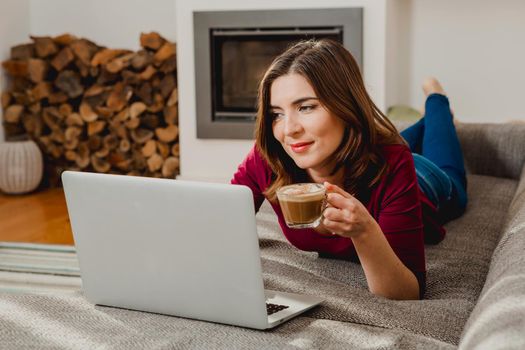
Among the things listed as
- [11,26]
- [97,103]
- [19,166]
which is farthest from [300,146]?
[11,26]

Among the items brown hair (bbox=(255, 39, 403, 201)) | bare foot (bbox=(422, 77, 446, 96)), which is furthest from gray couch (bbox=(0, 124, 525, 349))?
bare foot (bbox=(422, 77, 446, 96))

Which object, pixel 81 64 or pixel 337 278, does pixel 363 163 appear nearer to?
pixel 337 278

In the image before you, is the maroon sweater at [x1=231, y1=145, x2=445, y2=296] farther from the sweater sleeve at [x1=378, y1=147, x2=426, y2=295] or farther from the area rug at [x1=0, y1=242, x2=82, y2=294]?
the area rug at [x1=0, y1=242, x2=82, y2=294]

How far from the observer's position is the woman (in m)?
1.58

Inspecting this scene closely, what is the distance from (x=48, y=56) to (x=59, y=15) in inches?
16.9

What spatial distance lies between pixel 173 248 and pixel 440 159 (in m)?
1.51

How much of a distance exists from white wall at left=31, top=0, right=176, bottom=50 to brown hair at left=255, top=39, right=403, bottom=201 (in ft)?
11.2

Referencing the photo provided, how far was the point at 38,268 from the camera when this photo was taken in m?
3.27

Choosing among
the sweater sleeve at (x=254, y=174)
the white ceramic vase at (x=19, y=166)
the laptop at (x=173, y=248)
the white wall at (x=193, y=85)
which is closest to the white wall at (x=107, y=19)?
the white wall at (x=193, y=85)

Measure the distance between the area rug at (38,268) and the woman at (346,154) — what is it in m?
1.37

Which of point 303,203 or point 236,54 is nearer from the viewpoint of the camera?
point 303,203

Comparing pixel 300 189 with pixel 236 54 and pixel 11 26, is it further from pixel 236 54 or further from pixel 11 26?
pixel 11 26

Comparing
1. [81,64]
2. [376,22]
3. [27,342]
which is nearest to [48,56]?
[81,64]

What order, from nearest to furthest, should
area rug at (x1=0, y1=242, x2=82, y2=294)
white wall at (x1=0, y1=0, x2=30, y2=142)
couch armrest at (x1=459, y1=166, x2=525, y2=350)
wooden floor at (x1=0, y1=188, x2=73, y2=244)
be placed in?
couch armrest at (x1=459, y1=166, x2=525, y2=350) → area rug at (x1=0, y1=242, x2=82, y2=294) → wooden floor at (x1=0, y1=188, x2=73, y2=244) → white wall at (x1=0, y1=0, x2=30, y2=142)
